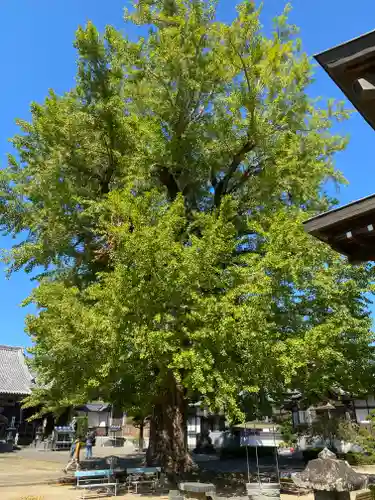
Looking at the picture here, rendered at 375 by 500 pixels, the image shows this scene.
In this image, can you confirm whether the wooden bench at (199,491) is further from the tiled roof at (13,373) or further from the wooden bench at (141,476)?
the tiled roof at (13,373)

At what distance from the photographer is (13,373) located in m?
35.2

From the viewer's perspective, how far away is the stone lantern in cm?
652

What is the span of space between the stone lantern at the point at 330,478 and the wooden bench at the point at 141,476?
783cm

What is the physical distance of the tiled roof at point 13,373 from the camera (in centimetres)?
3266

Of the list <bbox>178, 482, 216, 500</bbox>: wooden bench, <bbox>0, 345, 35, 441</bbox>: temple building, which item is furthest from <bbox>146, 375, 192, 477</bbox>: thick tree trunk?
<bbox>0, 345, 35, 441</bbox>: temple building

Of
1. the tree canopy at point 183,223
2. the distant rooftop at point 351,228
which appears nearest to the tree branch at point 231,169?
the tree canopy at point 183,223

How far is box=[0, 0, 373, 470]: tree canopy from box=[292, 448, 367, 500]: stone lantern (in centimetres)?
331

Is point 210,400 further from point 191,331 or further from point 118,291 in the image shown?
point 118,291

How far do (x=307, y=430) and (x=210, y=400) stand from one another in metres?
17.6

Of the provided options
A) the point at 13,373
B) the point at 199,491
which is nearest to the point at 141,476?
the point at 199,491

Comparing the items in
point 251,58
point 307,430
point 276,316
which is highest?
point 251,58

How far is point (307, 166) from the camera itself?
14.5 meters

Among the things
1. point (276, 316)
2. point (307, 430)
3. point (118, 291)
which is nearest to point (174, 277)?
point (118, 291)

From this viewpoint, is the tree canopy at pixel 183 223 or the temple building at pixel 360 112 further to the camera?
the tree canopy at pixel 183 223
